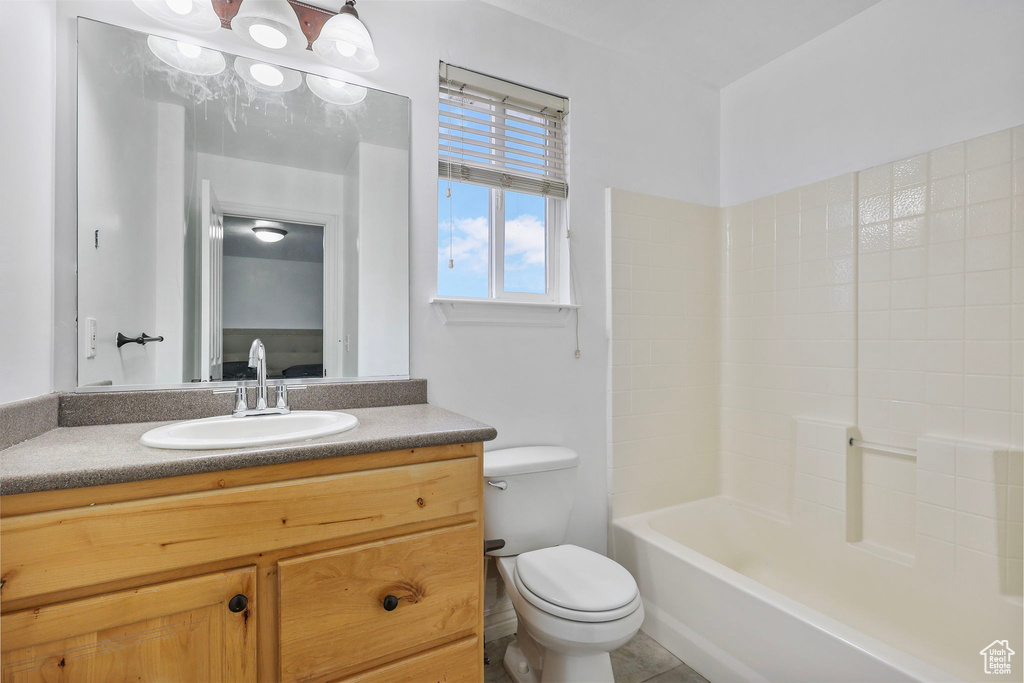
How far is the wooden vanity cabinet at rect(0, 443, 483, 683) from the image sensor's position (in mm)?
821

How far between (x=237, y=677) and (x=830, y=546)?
6.96ft

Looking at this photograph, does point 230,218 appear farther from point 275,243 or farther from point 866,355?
point 866,355

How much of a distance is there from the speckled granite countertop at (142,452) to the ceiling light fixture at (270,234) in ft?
2.00

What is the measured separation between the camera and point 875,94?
1.91m

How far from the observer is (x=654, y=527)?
2.15m

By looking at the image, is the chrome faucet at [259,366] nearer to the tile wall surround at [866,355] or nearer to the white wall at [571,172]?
the white wall at [571,172]

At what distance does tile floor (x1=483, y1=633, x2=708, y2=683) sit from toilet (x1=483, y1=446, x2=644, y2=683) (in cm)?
8

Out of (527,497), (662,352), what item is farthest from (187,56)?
(662,352)

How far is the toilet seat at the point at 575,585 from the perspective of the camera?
4.52ft

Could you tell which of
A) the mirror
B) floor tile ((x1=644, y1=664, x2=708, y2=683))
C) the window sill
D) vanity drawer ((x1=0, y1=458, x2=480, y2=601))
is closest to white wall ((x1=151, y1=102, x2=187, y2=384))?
the mirror

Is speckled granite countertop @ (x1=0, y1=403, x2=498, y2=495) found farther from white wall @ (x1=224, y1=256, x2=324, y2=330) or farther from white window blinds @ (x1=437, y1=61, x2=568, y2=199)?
white window blinds @ (x1=437, y1=61, x2=568, y2=199)

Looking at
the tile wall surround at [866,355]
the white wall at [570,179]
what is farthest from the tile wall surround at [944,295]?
the white wall at [570,179]

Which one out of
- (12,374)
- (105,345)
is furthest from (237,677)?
(105,345)

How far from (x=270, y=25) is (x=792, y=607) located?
2360 mm
